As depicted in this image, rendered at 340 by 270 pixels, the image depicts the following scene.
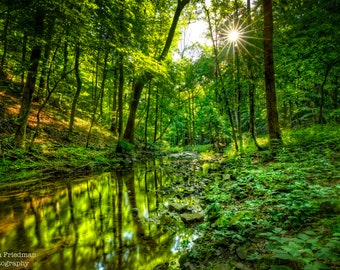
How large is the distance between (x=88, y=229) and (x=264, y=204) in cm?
323

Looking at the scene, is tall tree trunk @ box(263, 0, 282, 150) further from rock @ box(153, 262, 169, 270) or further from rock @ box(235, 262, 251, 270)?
rock @ box(153, 262, 169, 270)

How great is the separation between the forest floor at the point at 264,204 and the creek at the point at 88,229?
1.92ft

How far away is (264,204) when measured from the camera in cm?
361

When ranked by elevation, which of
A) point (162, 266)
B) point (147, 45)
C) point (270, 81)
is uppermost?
point (147, 45)

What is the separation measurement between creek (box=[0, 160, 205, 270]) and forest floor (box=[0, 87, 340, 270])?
23.0 inches

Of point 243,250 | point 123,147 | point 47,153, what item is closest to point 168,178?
point 47,153

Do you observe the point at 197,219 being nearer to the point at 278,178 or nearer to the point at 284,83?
the point at 278,178

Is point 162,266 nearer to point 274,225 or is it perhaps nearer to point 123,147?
point 274,225

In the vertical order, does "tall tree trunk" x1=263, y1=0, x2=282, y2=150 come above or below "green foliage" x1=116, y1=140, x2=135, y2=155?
above

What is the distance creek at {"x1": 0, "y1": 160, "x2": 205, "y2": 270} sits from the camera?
2.86 meters

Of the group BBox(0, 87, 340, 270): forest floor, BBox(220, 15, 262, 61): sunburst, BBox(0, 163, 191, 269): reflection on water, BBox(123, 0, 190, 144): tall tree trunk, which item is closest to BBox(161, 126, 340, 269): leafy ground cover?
BBox(0, 87, 340, 270): forest floor

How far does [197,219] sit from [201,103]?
2384 cm

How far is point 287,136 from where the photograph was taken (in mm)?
8883

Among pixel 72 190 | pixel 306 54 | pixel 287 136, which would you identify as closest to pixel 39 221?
pixel 72 190
